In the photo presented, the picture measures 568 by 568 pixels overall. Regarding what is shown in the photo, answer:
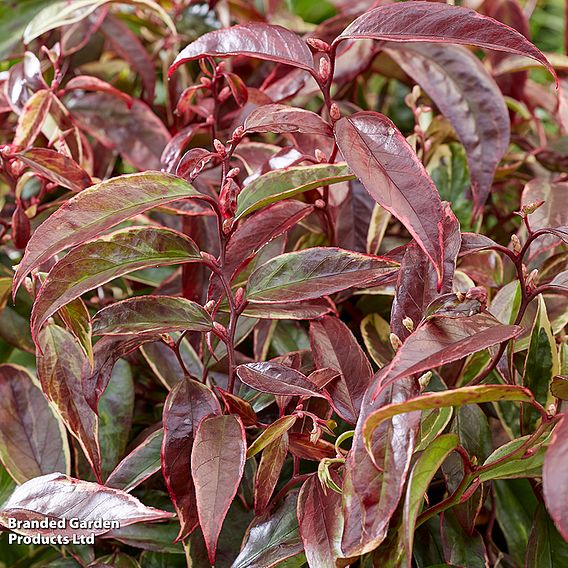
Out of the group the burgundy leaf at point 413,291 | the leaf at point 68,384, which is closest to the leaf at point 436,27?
the burgundy leaf at point 413,291

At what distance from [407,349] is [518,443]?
0.48 feet

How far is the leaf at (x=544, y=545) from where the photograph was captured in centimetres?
58

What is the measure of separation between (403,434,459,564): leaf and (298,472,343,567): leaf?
0.17 ft

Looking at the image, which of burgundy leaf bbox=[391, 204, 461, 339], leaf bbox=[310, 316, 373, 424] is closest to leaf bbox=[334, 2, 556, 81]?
burgundy leaf bbox=[391, 204, 461, 339]

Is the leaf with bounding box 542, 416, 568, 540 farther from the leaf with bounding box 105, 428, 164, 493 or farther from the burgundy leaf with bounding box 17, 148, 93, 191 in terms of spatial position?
the burgundy leaf with bounding box 17, 148, 93, 191

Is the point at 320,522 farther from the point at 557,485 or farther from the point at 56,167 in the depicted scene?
the point at 56,167

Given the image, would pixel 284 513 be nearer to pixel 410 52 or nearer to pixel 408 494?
pixel 408 494

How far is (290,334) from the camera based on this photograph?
28.4 inches

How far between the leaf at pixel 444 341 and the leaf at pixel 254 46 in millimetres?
215

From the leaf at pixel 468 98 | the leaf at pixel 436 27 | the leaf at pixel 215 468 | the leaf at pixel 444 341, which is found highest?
the leaf at pixel 436 27

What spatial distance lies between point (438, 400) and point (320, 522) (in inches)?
5.8

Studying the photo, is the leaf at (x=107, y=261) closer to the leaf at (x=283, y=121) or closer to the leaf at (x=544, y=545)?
the leaf at (x=283, y=121)

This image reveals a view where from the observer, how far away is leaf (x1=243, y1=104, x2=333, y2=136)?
51 cm

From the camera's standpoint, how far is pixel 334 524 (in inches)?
18.8
